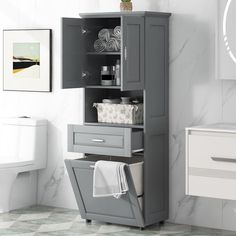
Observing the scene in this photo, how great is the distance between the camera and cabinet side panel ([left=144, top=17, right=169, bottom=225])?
496cm

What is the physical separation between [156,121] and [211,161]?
2.15 ft

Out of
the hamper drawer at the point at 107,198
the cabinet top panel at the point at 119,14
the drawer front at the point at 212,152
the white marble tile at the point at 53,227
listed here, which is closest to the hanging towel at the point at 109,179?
the hamper drawer at the point at 107,198

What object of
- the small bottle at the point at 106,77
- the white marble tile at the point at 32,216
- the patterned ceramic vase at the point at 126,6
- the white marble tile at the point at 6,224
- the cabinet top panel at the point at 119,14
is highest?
the patterned ceramic vase at the point at 126,6

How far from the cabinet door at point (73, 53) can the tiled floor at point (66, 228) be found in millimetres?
1069

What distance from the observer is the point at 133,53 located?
483 cm

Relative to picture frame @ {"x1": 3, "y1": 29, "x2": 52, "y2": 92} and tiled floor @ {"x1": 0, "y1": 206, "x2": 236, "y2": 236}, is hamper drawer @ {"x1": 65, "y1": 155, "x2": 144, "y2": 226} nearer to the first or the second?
tiled floor @ {"x1": 0, "y1": 206, "x2": 236, "y2": 236}

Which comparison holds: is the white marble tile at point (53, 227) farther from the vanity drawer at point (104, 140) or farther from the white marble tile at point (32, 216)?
the vanity drawer at point (104, 140)

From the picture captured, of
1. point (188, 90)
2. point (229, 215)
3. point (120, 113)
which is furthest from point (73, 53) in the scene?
point (229, 215)

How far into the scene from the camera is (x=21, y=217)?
17.9ft

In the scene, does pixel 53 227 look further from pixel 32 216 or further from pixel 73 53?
pixel 73 53

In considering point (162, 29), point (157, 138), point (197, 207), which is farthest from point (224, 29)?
point (197, 207)

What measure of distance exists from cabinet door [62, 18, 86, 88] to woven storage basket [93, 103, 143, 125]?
24cm

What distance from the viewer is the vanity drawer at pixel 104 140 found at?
192 inches

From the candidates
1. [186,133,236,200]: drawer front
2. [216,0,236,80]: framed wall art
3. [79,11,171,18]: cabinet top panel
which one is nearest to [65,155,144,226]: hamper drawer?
[186,133,236,200]: drawer front
